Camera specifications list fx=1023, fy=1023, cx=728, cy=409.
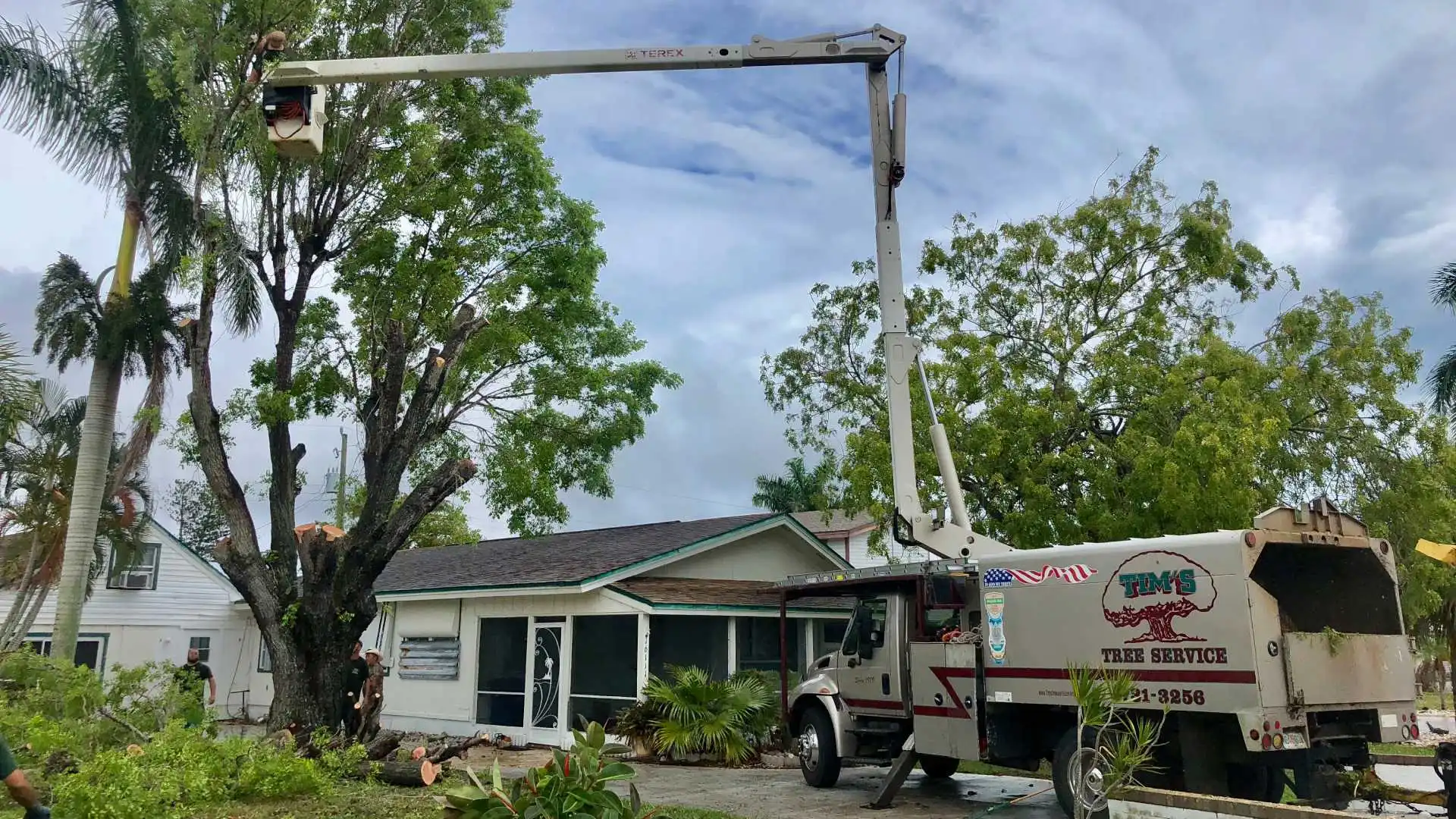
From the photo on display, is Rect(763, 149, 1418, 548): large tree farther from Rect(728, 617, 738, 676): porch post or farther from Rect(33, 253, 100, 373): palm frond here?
Rect(33, 253, 100, 373): palm frond

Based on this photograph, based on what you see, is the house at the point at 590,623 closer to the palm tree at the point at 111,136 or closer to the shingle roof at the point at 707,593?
the shingle roof at the point at 707,593

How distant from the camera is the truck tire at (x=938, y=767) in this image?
13.3m

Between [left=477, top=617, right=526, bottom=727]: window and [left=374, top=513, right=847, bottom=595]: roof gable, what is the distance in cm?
109

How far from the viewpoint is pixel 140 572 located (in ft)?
90.6

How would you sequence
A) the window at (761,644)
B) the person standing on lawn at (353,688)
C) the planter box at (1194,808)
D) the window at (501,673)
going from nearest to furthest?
the planter box at (1194,808) < the person standing on lawn at (353,688) < the window at (761,644) < the window at (501,673)

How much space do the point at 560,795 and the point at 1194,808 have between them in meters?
4.12

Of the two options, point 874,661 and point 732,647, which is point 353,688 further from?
point 874,661

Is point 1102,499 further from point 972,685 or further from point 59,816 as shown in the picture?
point 59,816

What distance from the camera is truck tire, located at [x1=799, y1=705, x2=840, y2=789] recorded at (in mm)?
12930

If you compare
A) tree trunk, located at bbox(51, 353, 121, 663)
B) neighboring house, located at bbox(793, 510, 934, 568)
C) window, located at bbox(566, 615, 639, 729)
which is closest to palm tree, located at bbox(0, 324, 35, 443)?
tree trunk, located at bbox(51, 353, 121, 663)

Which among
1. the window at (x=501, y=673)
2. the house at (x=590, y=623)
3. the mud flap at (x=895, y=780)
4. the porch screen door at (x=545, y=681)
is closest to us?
the mud flap at (x=895, y=780)

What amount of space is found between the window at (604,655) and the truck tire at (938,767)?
6695 mm

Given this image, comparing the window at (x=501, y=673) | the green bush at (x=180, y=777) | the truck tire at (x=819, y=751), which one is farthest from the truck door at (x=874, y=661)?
the window at (x=501, y=673)

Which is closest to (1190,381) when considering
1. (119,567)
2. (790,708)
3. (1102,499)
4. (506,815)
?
(1102,499)
